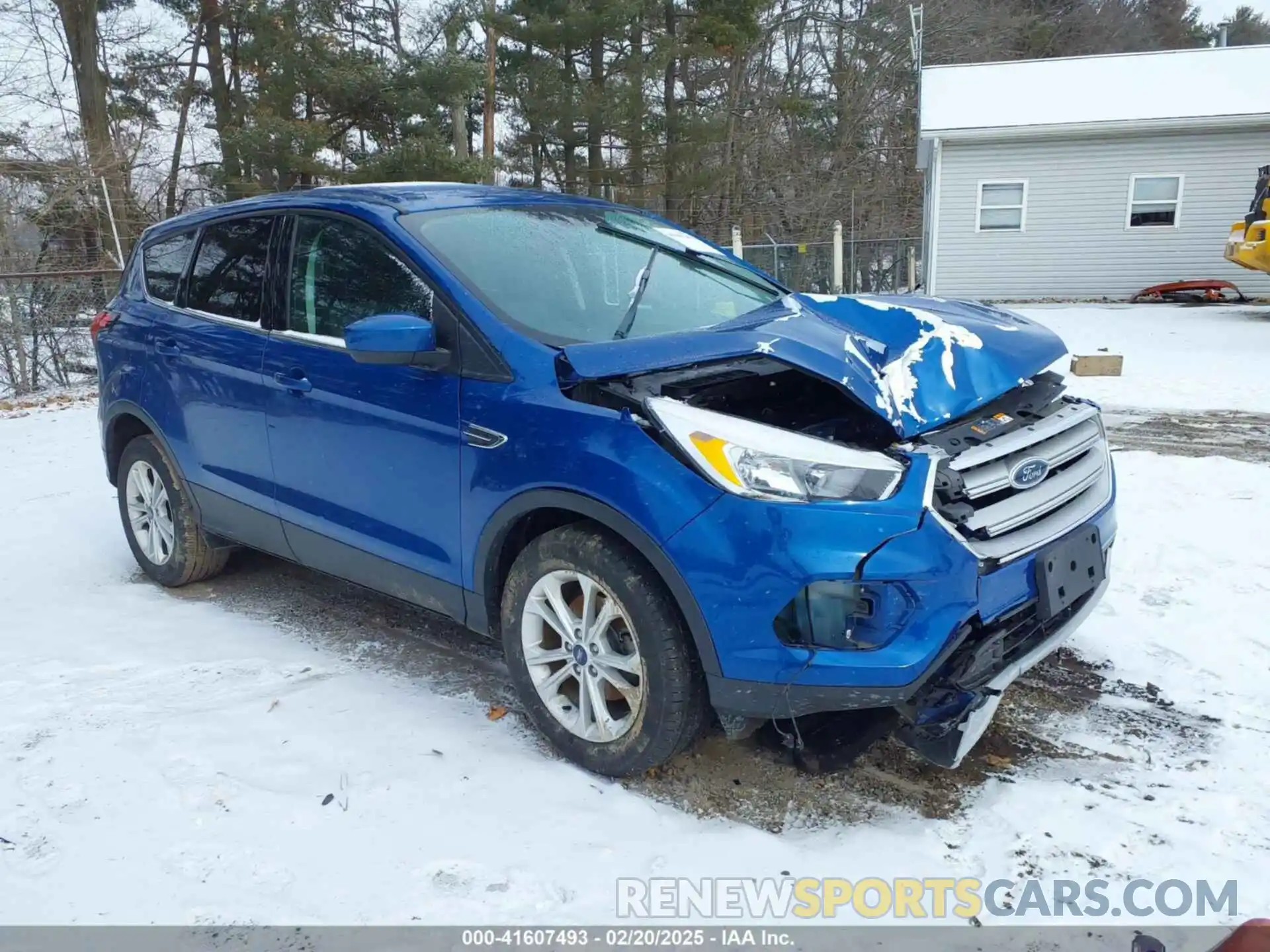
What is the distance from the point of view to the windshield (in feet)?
10.3

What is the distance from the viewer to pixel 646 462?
8.33 feet

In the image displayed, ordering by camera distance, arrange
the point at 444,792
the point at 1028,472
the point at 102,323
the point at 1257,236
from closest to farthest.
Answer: the point at 1028,472, the point at 444,792, the point at 102,323, the point at 1257,236

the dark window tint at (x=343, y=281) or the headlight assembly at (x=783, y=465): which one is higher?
the dark window tint at (x=343, y=281)

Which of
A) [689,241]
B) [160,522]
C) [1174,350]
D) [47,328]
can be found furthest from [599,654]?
[47,328]

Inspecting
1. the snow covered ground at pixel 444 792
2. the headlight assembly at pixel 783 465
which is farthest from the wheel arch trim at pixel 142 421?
the headlight assembly at pixel 783 465

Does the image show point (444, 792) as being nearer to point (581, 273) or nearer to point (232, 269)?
point (581, 273)

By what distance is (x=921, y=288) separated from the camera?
1991 cm

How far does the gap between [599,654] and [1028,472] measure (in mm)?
1371

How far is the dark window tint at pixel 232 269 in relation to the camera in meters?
3.90

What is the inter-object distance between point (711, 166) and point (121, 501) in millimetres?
22357

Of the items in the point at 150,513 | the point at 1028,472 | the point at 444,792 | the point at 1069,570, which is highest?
the point at 1028,472

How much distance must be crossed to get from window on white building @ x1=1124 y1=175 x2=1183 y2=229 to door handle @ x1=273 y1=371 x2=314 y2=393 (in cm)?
1833

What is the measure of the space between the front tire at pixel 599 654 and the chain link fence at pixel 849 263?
1664 centimetres

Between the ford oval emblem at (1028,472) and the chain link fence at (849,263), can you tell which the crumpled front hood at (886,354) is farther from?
the chain link fence at (849,263)
